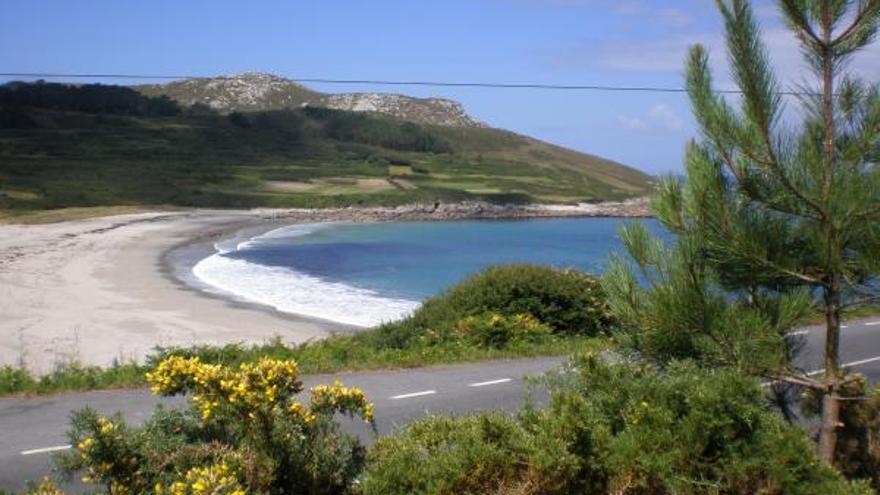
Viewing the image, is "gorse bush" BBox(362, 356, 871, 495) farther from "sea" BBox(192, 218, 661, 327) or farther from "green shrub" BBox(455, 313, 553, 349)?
"green shrub" BBox(455, 313, 553, 349)

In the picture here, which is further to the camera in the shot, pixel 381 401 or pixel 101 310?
pixel 101 310

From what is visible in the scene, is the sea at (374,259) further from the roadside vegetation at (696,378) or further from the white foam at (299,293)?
the roadside vegetation at (696,378)

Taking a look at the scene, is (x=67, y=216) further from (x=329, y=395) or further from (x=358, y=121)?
(x=358, y=121)

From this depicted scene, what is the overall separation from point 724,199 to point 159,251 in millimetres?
52283

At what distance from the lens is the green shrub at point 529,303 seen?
18438mm

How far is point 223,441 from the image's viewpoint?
472 centimetres

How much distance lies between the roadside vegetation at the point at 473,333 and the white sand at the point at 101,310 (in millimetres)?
5807

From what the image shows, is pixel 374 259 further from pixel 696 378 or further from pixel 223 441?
pixel 696 378

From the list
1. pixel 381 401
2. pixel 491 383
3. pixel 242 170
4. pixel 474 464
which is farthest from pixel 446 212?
pixel 474 464

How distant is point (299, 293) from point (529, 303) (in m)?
22.8

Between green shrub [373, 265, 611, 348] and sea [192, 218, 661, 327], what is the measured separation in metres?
0.80

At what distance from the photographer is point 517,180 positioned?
439 feet

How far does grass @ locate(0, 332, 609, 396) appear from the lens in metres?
12.1

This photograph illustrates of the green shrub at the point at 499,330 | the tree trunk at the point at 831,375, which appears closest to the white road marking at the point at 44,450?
the tree trunk at the point at 831,375
